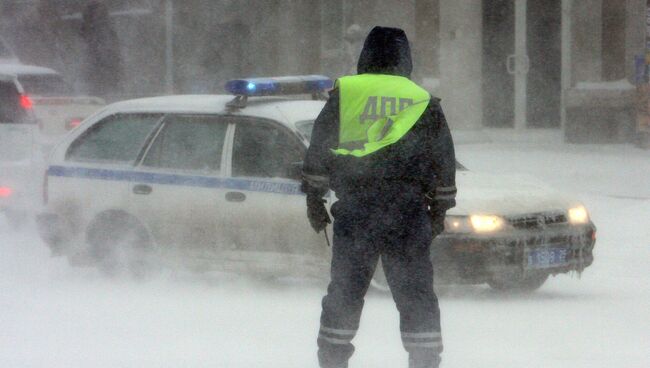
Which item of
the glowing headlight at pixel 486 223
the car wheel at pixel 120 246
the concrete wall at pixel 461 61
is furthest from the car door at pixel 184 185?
the concrete wall at pixel 461 61

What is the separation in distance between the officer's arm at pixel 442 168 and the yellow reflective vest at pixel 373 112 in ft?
0.40

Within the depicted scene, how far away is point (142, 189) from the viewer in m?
9.70

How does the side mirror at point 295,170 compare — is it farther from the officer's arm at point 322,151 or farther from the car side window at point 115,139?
the officer's arm at point 322,151

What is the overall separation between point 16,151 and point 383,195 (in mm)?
6875

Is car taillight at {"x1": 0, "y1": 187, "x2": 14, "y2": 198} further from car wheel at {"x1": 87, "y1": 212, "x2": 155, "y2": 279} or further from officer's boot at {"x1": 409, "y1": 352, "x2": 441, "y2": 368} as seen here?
officer's boot at {"x1": 409, "y1": 352, "x2": 441, "y2": 368}

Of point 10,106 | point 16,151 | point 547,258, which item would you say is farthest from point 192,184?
point 10,106

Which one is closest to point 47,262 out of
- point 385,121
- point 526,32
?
point 385,121

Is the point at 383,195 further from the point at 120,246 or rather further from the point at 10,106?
the point at 10,106

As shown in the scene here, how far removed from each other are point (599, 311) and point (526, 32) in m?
15.5

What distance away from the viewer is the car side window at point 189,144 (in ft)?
31.3

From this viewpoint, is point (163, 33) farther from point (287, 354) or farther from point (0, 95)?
point (287, 354)

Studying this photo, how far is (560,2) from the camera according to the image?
2342 cm

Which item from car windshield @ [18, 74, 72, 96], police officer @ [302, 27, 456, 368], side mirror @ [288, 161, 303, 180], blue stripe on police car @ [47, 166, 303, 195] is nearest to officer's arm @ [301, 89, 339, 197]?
police officer @ [302, 27, 456, 368]

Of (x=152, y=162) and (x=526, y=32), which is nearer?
(x=152, y=162)
